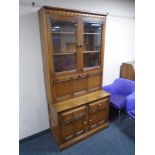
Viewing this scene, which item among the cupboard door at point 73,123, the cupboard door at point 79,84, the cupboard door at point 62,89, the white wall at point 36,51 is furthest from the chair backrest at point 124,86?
the cupboard door at point 62,89

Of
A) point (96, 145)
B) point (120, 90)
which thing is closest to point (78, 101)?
point (96, 145)

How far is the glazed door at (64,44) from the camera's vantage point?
82.1 inches

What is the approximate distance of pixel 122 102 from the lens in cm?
266

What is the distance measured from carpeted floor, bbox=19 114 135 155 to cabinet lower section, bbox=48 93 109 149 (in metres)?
0.10

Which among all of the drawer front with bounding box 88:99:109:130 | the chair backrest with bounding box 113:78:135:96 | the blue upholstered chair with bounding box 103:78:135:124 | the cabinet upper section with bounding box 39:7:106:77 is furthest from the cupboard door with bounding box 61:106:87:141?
the chair backrest with bounding box 113:78:135:96

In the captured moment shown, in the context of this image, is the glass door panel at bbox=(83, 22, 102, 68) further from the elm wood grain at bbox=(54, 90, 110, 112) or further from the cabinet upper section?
the elm wood grain at bbox=(54, 90, 110, 112)

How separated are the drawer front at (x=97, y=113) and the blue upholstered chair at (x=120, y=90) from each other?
242 mm

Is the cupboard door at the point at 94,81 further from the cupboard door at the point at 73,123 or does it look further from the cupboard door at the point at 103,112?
the cupboard door at the point at 73,123

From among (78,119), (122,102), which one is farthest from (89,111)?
(122,102)

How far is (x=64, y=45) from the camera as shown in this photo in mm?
2225

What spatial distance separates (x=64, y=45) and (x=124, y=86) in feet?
4.94
